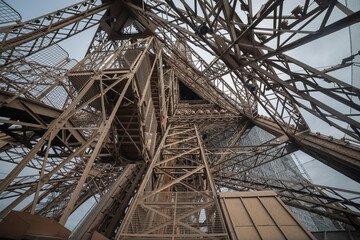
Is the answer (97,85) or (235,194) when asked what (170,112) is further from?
(235,194)

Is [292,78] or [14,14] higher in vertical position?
[14,14]

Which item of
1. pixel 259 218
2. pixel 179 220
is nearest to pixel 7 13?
pixel 179 220

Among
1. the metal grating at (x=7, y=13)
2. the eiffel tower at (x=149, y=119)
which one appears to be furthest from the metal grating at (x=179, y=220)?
the metal grating at (x=7, y=13)

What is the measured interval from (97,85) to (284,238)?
7279mm

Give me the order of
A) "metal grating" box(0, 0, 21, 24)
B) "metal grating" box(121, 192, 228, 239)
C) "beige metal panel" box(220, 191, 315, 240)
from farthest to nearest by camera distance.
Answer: "metal grating" box(0, 0, 21, 24), "metal grating" box(121, 192, 228, 239), "beige metal panel" box(220, 191, 315, 240)

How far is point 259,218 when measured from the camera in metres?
3.63

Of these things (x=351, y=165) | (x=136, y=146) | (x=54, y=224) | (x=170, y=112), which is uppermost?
(x=170, y=112)

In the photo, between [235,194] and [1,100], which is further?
[235,194]

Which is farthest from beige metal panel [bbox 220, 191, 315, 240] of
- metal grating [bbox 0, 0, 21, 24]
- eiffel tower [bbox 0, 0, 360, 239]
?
metal grating [bbox 0, 0, 21, 24]

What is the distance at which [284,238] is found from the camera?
10.3ft

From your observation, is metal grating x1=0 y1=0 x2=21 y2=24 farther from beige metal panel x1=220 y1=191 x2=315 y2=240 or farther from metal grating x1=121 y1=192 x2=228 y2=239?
beige metal panel x1=220 y1=191 x2=315 y2=240

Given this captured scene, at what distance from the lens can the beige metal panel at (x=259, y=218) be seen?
3.20m

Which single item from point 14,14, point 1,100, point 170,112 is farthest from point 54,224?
point 170,112

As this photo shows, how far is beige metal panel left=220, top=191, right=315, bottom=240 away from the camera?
320cm
